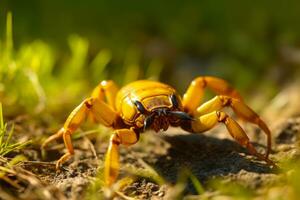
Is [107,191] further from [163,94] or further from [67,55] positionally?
A: [67,55]

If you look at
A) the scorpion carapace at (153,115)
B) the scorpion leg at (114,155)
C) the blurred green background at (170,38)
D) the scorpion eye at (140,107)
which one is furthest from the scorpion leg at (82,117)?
the blurred green background at (170,38)

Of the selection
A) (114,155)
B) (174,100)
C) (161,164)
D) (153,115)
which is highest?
(174,100)

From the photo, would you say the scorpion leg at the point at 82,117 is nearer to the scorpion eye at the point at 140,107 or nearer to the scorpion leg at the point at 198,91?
the scorpion eye at the point at 140,107

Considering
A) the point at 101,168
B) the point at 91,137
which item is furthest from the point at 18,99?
the point at 101,168

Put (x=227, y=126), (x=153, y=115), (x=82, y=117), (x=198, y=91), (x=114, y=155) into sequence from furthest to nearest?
(x=198, y=91) → (x=82, y=117) → (x=153, y=115) → (x=227, y=126) → (x=114, y=155)

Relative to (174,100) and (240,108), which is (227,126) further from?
(174,100)

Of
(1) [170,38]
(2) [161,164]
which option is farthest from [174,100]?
(1) [170,38]

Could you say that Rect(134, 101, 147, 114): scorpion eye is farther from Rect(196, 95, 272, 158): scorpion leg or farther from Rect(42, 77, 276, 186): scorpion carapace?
Rect(196, 95, 272, 158): scorpion leg

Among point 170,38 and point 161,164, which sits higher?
point 170,38
